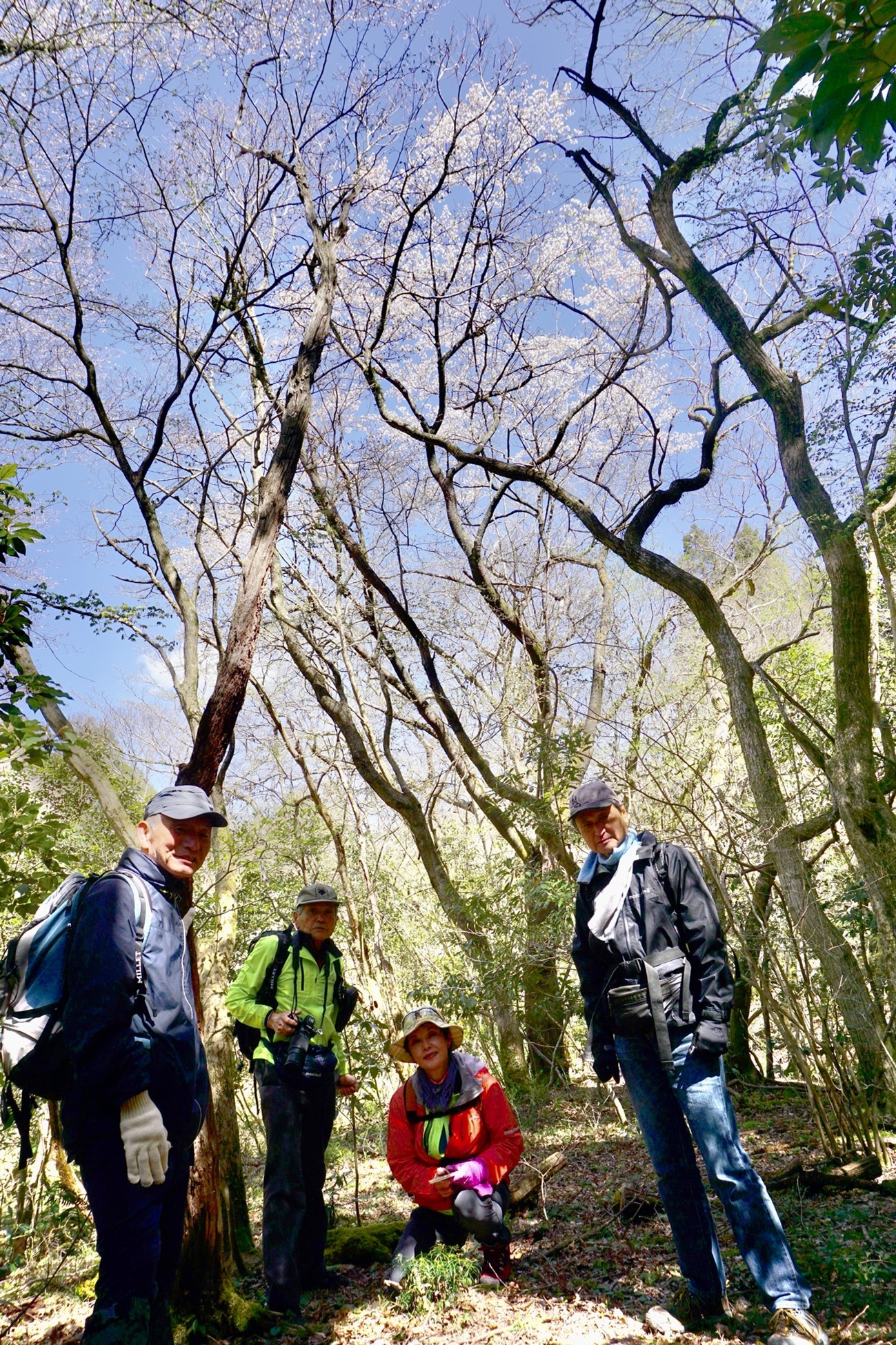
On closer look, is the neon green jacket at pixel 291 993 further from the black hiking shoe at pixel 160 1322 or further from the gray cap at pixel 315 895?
the black hiking shoe at pixel 160 1322

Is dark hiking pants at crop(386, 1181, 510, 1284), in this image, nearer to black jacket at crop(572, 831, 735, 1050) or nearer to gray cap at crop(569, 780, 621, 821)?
black jacket at crop(572, 831, 735, 1050)

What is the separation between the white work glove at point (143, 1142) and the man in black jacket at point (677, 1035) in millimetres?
1454

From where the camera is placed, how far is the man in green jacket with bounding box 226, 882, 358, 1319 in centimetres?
321

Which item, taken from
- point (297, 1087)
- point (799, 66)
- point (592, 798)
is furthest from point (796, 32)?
point (297, 1087)

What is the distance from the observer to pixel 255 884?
28.6 feet

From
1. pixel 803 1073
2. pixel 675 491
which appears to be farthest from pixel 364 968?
pixel 675 491

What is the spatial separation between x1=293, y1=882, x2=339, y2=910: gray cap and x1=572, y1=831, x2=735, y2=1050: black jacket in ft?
4.53

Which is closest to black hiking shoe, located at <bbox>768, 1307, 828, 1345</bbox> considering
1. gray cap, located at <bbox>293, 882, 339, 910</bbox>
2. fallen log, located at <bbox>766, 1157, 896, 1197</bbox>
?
fallen log, located at <bbox>766, 1157, 896, 1197</bbox>

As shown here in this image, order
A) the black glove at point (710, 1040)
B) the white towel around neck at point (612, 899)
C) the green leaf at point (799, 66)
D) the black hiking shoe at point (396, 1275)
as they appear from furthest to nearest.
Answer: the black hiking shoe at point (396, 1275) → the white towel around neck at point (612, 899) → the black glove at point (710, 1040) → the green leaf at point (799, 66)

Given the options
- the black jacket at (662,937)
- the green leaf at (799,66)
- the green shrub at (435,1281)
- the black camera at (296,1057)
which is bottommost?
the green shrub at (435,1281)

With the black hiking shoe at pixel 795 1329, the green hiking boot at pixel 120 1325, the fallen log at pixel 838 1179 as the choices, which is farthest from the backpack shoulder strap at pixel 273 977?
the fallen log at pixel 838 1179

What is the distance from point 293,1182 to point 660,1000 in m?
1.84

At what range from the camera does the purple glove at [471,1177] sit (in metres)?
3.31

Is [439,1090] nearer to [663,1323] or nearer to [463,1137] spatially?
[463,1137]
